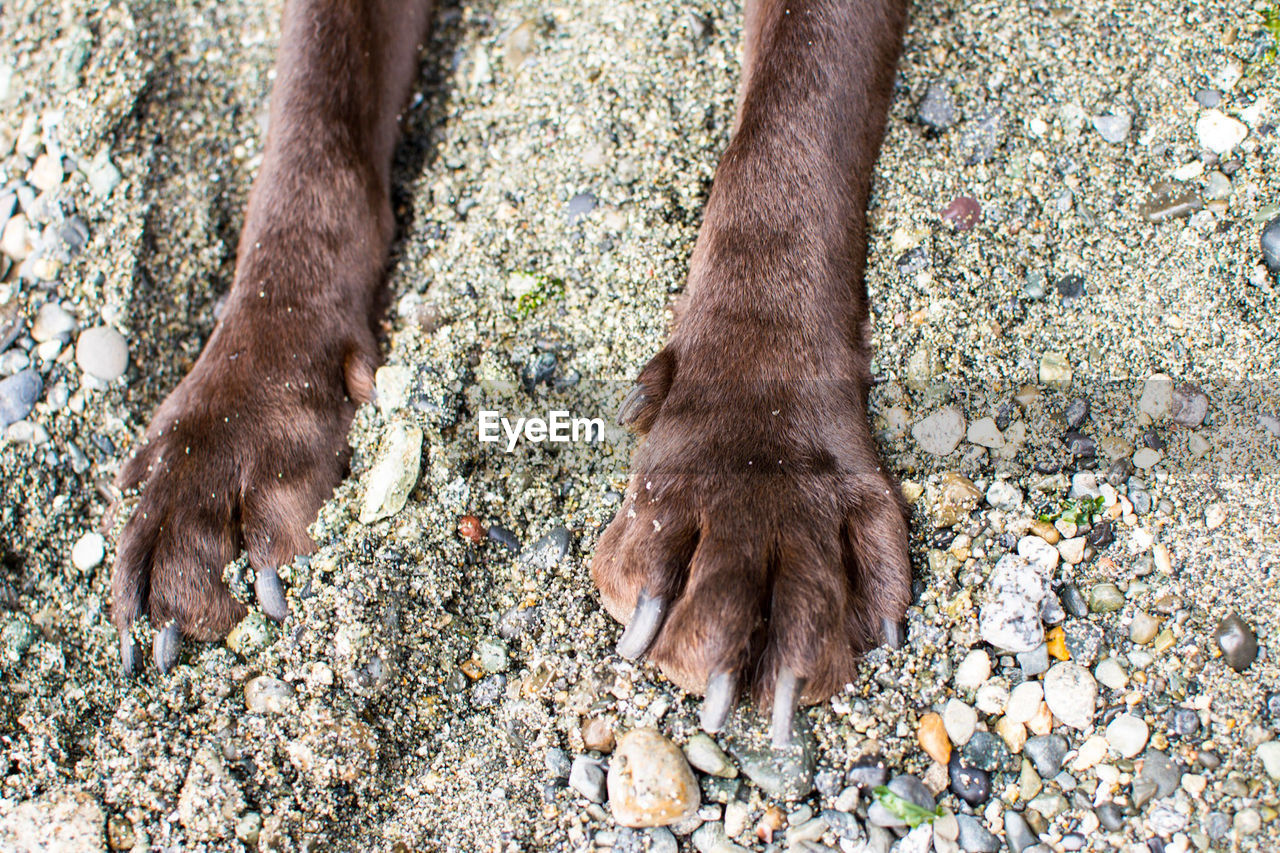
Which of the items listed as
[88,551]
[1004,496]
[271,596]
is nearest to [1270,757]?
[1004,496]

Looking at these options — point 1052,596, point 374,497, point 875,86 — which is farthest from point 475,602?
point 875,86

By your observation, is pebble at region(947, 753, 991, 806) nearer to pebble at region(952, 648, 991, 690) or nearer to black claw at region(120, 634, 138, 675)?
pebble at region(952, 648, 991, 690)

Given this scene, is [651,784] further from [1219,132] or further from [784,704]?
[1219,132]

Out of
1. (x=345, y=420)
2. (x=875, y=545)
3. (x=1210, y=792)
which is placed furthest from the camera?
(x=345, y=420)

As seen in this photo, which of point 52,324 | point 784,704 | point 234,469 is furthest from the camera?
point 52,324

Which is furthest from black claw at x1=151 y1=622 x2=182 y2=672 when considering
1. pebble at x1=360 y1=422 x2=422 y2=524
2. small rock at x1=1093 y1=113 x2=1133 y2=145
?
small rock at x1=1093 y1=113 x2=1133 y2=145

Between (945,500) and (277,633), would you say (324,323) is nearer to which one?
(277,633)
